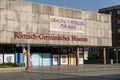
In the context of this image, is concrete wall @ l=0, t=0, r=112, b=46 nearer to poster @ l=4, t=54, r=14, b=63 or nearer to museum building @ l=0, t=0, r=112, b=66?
museum building @ l=0, t=0, r=112, b=66

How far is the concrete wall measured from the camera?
162 ft

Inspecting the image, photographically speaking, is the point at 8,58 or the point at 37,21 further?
the point at 8,58

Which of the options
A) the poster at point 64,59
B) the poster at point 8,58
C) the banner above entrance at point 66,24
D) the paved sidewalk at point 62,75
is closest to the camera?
the paved sidewalk at point 62,75

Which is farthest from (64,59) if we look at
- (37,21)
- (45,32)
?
(37,21)

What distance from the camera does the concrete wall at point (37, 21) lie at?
49.3 metres

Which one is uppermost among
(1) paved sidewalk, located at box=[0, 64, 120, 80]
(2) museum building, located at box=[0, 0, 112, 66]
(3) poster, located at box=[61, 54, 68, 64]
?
(2) museum building, located at box=[0, 0, 112, 66]

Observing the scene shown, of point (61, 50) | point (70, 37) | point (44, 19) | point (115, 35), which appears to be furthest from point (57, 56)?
point (115, 35)

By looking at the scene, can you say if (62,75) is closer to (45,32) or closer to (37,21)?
(37,21)

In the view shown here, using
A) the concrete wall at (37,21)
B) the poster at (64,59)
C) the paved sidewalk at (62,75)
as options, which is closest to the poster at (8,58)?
the concrete wall at (37,21)

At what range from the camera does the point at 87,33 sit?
63.6 meters

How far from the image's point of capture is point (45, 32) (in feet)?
181

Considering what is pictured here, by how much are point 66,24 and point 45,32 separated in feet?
18.4

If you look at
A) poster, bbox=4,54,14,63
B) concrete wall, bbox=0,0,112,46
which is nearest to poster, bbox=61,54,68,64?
concrete wall, bbox=0,0,112,46

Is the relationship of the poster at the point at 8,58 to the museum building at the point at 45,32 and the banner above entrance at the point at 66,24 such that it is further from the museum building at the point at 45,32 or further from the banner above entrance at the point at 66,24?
the banner above entrance at the point at 66,24
